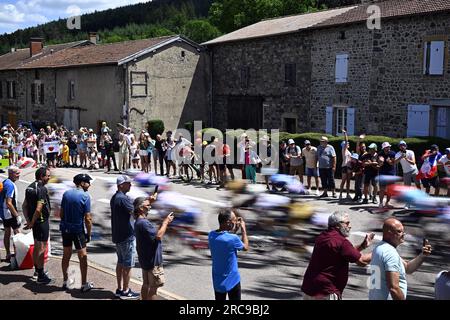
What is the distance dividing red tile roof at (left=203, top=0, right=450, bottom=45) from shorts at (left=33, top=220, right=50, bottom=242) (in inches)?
689

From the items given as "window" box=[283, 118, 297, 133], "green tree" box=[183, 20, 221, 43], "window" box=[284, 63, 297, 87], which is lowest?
"window" box=[283, 118, 297, 133]

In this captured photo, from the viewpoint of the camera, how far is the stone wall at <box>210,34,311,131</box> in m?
28.5

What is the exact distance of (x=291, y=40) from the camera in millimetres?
28891

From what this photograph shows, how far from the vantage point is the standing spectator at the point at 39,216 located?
843 cm

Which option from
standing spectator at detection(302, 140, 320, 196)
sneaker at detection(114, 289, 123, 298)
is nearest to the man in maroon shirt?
sneaker at detection(114, 289, 123, 298)

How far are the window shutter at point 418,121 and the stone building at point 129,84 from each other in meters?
15.3

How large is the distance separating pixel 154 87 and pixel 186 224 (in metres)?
23.4

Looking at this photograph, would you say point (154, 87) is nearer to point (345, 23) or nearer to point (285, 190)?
point (345, 23)

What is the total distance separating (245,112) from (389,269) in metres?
27.7

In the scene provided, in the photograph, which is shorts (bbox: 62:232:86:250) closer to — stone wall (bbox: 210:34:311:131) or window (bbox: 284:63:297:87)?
stone wall (bbox: 210:34:311:131)

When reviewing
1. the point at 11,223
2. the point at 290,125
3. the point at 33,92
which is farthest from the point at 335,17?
the point at 33,92

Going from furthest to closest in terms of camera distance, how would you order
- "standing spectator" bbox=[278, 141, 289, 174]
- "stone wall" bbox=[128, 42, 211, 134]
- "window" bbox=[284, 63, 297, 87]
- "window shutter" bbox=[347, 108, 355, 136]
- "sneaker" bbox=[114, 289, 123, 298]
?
"stone wall" bbox=[128, 42, 211, 134] < "window" bbox=[284, 63, 297, 87] < "window shutter" bbox=[347, 108, 355, 136] < "standing spectator" bbox=[278, 141, 289, 174] < "sneaker" bbox=[114, 289, 123, 298]

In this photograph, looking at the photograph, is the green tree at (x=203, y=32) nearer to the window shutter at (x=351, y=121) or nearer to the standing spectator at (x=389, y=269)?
the window shutter at (x=351, y=121)

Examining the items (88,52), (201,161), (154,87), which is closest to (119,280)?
(201,161)
